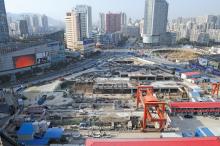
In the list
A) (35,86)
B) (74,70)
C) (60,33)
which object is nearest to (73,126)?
(35,86)

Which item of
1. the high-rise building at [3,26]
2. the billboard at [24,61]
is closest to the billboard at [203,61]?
the billboard at [24,61]

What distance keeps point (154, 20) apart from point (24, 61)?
53.3 m

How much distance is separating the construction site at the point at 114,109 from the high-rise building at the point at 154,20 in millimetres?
44459

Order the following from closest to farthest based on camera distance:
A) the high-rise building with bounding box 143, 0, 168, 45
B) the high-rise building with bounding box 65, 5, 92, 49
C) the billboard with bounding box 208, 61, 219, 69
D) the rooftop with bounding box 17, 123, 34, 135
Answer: the rooftop with bounding box 17, 123, 34, 135
the billboard with bounding box 208, 61, 219, 69
the high-rise building with bounding box 65, 5, 92, 49
the high-rise building with bounding box 143, 0, 168, 45

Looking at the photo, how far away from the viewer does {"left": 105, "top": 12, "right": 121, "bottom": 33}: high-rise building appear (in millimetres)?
102188

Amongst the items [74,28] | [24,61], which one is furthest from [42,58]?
[74,28]

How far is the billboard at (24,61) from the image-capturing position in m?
37.2

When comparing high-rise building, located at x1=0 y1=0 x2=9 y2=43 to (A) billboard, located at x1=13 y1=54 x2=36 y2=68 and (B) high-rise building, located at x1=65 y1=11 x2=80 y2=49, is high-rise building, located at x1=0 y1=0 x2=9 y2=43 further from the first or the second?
(B) high-rise building, located at x1=65 y1=11 x2=80 y2=49

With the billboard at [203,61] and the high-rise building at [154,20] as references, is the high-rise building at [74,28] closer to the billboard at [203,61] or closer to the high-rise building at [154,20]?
the high-rise building at [154,20]

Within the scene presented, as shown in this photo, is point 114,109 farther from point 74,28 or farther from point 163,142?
point 74,28

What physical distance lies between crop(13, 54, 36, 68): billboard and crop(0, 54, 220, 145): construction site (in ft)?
22.8

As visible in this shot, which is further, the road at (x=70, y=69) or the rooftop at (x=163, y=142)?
the road at (x=70, y=69)

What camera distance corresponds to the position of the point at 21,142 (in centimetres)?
1781

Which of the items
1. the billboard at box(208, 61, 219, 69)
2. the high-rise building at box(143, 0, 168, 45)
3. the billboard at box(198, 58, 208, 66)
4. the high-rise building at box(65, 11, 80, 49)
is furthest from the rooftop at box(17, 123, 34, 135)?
the high-rise building at box(143, 0, 168, 45)
